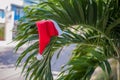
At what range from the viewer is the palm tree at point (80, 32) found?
87 centimetres

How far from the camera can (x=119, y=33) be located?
994 millimetres

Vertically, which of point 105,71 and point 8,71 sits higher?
point 105,71

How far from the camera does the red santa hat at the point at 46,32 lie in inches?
30.9

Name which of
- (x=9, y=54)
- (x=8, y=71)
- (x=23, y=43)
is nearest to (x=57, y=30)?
(x=23, y=43)

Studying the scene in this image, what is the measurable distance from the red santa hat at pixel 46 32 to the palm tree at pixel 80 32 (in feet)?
0.15

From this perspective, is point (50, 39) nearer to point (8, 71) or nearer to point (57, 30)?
point (57, 30)

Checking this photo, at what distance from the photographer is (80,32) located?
1.08m

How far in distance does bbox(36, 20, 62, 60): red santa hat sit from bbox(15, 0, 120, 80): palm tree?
0.15 feet

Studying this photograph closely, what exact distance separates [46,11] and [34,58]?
1.08ft

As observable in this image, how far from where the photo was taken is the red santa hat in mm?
786

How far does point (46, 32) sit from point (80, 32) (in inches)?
12.3

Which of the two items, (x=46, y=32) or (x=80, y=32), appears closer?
(x=46, y=32)

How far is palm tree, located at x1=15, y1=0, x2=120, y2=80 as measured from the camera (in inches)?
34.1

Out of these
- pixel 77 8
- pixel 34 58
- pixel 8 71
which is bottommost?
pixel 8 71
